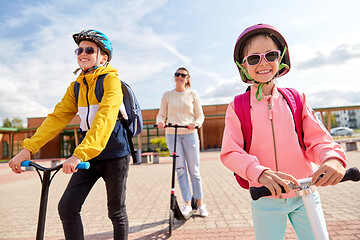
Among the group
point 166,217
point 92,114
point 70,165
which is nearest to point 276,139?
point 70,165

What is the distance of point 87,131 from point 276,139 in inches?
54.8

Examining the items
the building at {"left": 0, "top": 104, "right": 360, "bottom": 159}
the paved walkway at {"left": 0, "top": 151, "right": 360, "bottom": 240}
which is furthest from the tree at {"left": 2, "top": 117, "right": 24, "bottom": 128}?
the paved walkway at {"left": 0, "top": 151, "right": 360, "bottom": 240}

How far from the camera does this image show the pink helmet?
1.69 m

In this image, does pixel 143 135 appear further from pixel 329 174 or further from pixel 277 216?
pixel 329 174

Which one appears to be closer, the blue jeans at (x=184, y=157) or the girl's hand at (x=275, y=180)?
the girl's hand at (x=275, y=180)

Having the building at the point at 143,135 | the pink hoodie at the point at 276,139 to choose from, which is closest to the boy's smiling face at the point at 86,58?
the pink hoodie at the point at 276,139

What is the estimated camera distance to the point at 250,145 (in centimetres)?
167

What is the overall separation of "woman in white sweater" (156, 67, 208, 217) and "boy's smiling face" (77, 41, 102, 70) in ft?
6.03

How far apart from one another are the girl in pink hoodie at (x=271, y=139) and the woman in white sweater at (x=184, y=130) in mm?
2429

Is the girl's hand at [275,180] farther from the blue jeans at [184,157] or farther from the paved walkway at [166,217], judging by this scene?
the blue jeans at [184,157]

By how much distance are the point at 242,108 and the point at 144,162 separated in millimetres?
16749

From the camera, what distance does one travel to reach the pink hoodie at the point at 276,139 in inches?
61.5

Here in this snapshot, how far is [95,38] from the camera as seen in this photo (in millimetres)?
2387

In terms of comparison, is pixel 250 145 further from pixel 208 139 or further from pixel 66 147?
pixel 66 147
